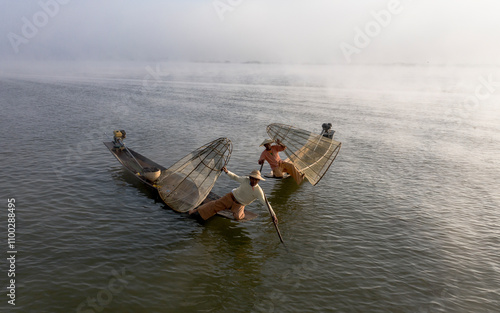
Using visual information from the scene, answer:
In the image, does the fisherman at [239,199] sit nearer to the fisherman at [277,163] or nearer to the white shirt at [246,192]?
the white shirt at [246,192]

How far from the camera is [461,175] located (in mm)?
19594

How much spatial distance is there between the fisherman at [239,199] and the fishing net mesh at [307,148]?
241 inches

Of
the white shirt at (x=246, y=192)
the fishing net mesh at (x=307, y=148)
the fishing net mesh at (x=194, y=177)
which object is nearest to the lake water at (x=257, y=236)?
the fishing net mesh at (x=194, y=177)

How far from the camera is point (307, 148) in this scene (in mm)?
18125

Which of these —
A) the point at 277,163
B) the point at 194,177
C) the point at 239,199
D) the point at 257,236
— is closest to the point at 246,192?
the point at 239,199

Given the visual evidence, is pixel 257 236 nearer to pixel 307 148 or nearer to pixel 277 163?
pixel 277 163

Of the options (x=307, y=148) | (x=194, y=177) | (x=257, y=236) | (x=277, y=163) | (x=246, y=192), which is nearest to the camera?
(x=246, y=192)

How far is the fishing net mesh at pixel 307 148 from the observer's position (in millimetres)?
17094

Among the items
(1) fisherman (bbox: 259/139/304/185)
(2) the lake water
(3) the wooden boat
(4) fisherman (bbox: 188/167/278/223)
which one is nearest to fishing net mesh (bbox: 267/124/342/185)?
(1) fisherman (bbox: 259/139/304/185)

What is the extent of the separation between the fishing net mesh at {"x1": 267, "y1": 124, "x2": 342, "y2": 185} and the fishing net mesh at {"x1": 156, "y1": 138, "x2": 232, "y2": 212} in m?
5.09

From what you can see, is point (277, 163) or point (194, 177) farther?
point (277, 163)

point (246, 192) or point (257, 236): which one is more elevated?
point (246, 192)

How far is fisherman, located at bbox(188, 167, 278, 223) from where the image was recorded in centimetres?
1102

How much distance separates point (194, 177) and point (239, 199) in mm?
2881
